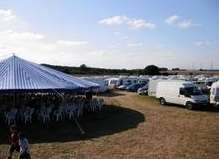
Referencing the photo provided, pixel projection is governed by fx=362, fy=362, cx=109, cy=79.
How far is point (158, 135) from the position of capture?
17.3 meters

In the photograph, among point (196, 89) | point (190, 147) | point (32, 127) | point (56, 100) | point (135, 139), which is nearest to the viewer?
point (190, 147)

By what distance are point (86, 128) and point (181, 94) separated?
1197 centimetres

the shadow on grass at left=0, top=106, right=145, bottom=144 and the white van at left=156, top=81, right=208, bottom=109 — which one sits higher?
the white van at left=156, top=81, right=208, bottom=109

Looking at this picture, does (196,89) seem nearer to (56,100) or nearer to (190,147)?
(56,100)

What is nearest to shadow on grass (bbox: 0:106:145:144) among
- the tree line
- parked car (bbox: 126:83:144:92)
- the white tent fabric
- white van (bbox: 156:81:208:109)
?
the white tent fabric

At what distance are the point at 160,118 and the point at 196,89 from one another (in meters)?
7.27

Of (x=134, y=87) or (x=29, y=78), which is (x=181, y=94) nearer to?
(x=29, y=78)

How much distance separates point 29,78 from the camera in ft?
72.5

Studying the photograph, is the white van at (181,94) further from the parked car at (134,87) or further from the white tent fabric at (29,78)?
the parked car at (134,87)

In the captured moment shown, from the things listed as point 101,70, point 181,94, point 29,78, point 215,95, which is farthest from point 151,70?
point 29,78

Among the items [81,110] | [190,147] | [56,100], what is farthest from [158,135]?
[56,100]

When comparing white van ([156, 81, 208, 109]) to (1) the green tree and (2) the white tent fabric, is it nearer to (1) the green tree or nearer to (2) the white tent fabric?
(2) the white tent fabric

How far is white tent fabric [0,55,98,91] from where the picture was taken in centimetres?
2078

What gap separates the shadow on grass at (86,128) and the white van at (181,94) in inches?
205
